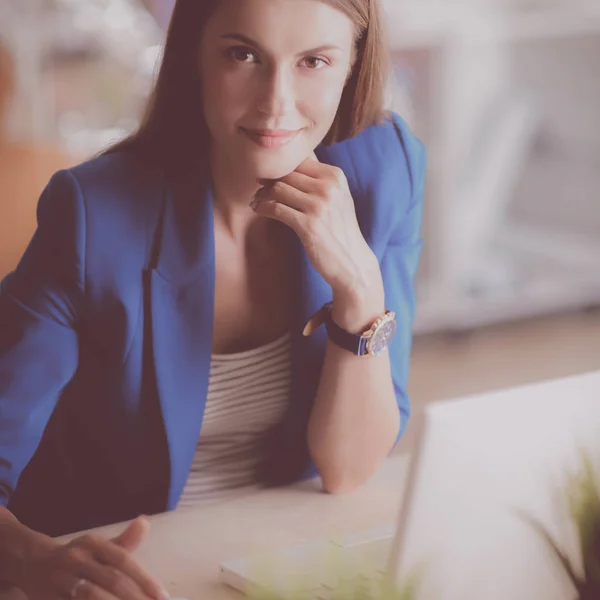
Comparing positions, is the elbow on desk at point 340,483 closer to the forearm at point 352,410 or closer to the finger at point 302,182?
the forearm at point 352,410

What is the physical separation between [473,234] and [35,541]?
9.70ft

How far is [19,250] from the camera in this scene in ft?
4.30

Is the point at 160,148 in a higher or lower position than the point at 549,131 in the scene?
higher

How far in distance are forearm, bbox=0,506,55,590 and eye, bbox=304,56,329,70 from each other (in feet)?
1.75

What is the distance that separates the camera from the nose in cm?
101

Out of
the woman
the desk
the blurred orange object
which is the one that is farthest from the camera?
the blurred orange object

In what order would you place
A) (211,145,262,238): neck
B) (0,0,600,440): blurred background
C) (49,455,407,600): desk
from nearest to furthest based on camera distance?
1. (49,455,407,600): desk
2. (211,145,262,238): neck
3. (0,0,600,440): blurred background

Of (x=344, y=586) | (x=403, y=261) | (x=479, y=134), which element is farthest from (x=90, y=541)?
(x=479, y=134)

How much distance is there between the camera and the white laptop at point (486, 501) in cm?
69

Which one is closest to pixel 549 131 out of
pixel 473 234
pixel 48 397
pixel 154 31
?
pixel 473 234

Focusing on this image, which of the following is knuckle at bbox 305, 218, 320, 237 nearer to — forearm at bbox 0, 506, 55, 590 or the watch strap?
the watch strap

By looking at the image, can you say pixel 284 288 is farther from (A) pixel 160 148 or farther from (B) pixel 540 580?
(B) pixel 540 580

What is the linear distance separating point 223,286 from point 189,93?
225 mm

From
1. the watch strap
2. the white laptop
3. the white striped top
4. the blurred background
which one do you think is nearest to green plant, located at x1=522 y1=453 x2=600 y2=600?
the white laptop
